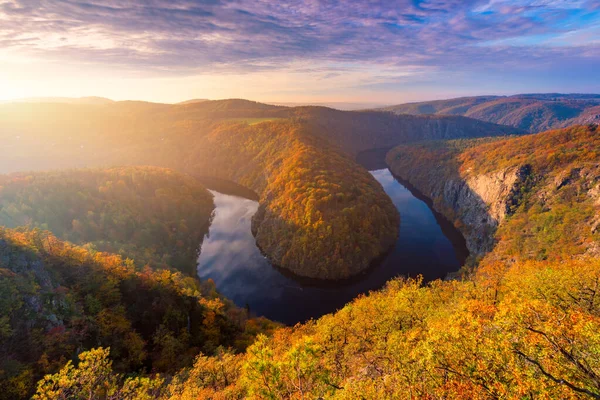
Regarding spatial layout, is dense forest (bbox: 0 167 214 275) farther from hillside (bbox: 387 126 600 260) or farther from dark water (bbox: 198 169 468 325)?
hillside (bbox: 387 126 600 260)

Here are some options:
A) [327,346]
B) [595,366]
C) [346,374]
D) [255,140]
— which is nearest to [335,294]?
[327,346]

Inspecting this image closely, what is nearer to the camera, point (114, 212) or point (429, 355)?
point (429, 355)

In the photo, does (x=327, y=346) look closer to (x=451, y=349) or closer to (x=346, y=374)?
(x=346, y=374)

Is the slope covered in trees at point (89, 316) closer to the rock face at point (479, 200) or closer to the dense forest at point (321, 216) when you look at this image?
the dense forest at point (321, 216)

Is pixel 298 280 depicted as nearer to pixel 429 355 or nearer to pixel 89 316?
pixel 89 316

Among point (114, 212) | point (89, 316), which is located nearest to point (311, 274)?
point (89, 316)

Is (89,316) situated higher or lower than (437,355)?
lower
